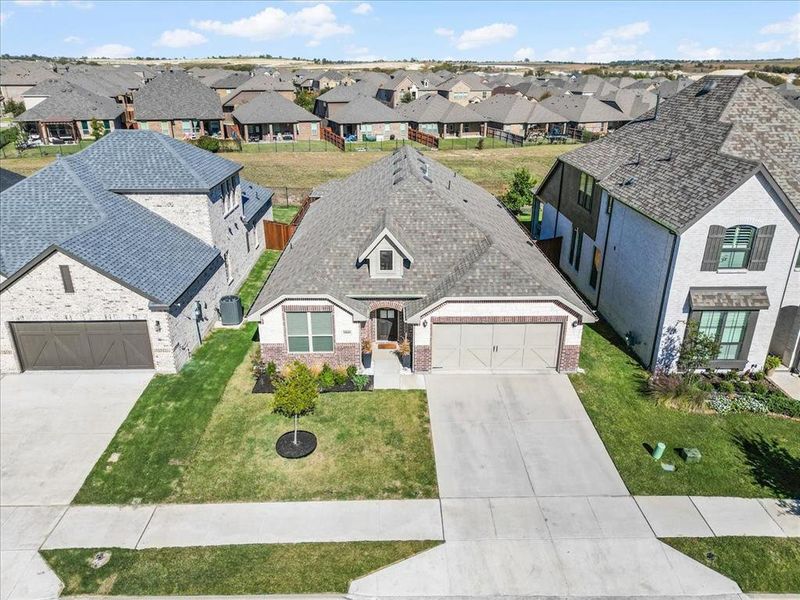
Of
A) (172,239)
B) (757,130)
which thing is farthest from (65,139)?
(757,130)

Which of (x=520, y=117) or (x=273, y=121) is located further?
(x=520, y=117)

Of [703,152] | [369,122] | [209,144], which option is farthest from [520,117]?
[703,152]

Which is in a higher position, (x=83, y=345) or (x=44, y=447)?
(x=83, y=345)

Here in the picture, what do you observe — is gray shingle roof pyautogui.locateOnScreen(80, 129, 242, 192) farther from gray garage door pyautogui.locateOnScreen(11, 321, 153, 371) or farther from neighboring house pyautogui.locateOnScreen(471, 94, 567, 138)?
neighboring house pyautogui.locateOnScreen(471, 94, 567, 138)

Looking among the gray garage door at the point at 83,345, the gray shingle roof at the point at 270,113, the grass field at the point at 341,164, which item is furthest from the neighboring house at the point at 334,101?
the gray garage door at the point at 83,345

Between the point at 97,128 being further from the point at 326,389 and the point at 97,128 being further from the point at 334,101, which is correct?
the point at 326,389

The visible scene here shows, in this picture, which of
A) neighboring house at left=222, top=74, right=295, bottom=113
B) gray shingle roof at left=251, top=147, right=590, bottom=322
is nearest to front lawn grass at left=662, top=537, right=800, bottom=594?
gray shingle roof at left=251, top=147, right=590, bottom=322
